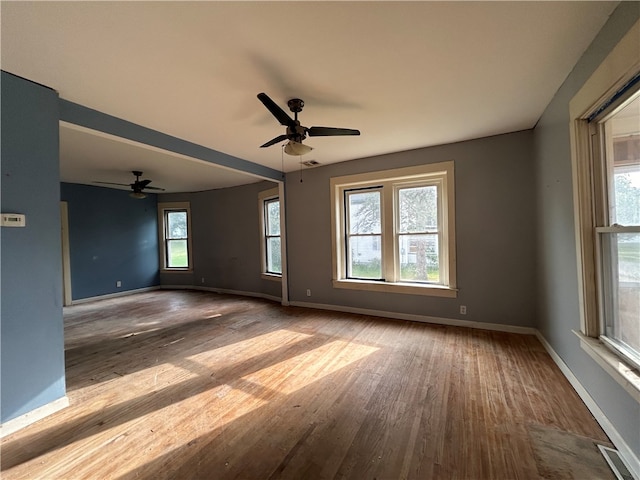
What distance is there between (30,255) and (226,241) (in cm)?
447

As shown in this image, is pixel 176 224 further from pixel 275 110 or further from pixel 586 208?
pixel 586 208

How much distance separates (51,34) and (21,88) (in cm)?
68

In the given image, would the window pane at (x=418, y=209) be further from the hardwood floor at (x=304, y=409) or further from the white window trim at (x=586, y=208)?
the white window trim at (x=586, y=208)

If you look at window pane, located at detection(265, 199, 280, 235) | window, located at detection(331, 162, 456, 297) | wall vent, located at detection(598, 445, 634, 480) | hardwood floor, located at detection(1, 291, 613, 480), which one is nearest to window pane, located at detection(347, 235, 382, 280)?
window, located at detection(331, 162, 456, 297)

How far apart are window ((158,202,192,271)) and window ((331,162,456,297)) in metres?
4.61

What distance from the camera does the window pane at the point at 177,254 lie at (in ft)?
23.2

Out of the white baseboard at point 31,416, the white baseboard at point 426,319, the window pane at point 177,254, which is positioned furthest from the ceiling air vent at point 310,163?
the window pane at point 177,254

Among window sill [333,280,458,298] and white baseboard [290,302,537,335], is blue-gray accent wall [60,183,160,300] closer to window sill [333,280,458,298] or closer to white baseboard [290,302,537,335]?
white baseboard [290,302,537,335]

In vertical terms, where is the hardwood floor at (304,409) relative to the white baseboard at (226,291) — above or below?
below

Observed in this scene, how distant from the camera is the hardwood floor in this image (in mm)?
1472

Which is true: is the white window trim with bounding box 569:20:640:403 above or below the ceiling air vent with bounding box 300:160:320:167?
below

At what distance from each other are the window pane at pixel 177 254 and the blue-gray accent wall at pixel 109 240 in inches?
12.1

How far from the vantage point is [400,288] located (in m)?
3.96

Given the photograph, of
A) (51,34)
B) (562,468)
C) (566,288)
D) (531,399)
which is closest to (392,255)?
(566,288)
